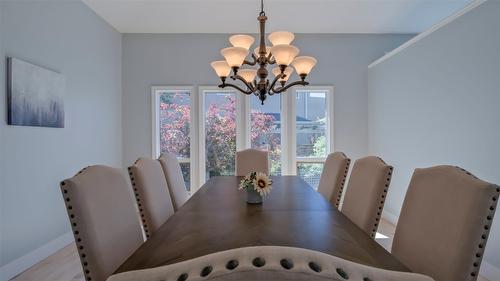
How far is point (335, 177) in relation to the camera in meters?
2.24

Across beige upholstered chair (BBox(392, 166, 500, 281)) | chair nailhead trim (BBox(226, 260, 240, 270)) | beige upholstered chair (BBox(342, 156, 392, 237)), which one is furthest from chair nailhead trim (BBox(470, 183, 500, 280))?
chair nailhead trim (BBox(226, 260, 240, 270))

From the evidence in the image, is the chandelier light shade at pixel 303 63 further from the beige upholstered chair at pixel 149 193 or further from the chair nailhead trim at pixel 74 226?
the chair nailhead trim at pixel 74 226

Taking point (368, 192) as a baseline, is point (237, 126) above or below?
above

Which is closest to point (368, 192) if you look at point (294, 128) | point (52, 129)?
point (294, 128)

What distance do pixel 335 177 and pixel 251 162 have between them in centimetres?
131

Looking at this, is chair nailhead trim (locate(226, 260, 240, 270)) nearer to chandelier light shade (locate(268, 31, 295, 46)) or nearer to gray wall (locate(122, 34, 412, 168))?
chandelier light shade (locate(268, 31, 295, 46))

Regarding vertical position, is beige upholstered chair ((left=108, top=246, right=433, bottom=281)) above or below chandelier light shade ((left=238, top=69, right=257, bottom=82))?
below


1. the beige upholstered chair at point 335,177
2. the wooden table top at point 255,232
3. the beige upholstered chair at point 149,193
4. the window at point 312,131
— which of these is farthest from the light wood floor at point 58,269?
the window at point 312,131

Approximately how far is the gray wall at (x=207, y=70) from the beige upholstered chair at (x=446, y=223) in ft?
11.4

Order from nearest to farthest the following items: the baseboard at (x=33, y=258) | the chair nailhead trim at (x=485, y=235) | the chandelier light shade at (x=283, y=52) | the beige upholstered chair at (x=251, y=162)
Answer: the chair nailhead trim at (x=485, y=235), the chandelier light shade at (x=283, y=52), the baseboard at (x=33, y=258), the beige upholstered chair at (x=251, y=162)

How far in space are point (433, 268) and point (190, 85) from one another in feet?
13.6

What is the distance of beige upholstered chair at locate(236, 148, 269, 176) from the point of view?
3.35 metres

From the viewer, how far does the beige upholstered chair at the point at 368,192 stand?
1584 millimetres

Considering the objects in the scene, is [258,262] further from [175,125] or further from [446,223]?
[175,125]
